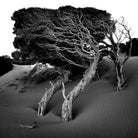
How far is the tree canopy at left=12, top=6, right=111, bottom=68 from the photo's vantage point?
8.80m

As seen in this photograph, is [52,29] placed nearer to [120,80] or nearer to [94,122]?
[120,80]

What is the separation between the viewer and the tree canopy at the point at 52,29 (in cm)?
880

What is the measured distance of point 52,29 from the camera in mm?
9102

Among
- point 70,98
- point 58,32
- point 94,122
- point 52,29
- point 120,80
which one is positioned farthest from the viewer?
point 52,29

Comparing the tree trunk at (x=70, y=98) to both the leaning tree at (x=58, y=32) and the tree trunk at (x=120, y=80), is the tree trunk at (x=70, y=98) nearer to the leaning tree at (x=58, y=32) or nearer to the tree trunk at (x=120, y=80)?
the leaning tree at (x=58, y=32)

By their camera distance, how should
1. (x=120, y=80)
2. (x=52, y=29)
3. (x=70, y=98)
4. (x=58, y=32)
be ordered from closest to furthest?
1. (x=70, y=98)
2. (x=120, y=80)
3. (x=58, y=32)
4. (x=52, y=29)

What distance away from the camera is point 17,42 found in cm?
1052

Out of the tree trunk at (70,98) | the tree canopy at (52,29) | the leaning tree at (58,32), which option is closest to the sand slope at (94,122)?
the tree trunk at (70,98)

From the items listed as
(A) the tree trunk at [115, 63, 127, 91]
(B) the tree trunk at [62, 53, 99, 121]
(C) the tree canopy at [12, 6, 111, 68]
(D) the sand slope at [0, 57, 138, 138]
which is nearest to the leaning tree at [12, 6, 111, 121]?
(C) the tree canopy at [12, 6, 111, 68]

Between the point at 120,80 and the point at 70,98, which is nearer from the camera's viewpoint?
the point at 70,98

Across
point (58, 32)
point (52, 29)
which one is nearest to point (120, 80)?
point (58, 32)

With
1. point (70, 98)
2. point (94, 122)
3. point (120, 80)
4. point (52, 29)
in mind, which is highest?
point (52, 29)

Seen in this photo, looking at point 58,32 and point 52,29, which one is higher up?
point 52,29

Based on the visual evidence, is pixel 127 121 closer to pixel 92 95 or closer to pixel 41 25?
pixel 92 95
